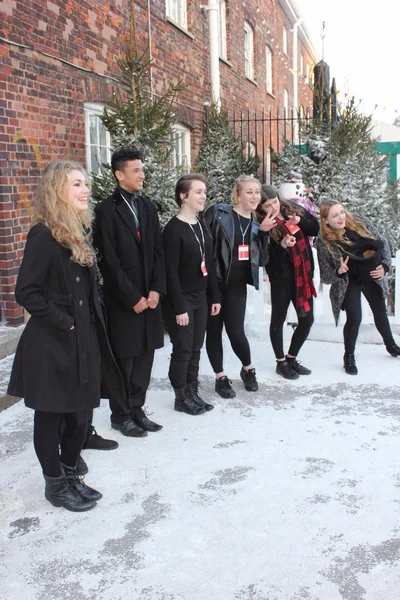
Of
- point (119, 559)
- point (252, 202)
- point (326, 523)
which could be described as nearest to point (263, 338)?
point (252, 202)

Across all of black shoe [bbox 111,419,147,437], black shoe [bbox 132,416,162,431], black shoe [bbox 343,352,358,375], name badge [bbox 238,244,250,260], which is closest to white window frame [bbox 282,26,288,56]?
black shoe [bbox 343,352,358,375]

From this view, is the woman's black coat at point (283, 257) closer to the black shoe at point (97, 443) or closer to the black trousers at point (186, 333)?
the black trousers at point (186, 333)

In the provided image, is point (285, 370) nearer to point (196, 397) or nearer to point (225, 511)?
point (196, 397)

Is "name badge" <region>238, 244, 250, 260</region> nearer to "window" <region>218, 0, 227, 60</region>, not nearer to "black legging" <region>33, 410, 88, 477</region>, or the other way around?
"black legging" <region>33, 410, 88, 477</region>

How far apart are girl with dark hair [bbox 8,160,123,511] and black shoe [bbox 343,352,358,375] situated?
283 cm

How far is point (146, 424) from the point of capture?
13.3 feet

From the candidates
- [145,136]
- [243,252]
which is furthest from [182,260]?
[145,136]

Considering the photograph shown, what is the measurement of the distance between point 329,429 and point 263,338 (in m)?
2.45

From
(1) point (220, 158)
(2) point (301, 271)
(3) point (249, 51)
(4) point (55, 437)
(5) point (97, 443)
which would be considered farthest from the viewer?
(3) point (249, 51)

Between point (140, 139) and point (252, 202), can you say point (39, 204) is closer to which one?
point (252, 202)

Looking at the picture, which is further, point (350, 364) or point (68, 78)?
point (68, 78)

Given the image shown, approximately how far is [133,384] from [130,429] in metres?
0.30

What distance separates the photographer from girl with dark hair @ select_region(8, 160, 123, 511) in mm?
2806

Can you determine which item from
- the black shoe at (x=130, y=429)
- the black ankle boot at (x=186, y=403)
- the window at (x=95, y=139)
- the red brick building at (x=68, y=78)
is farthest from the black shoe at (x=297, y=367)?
the window at (x=95, y=139)
